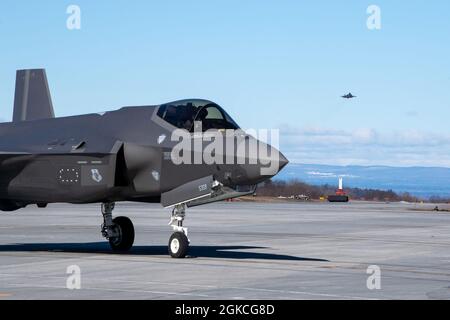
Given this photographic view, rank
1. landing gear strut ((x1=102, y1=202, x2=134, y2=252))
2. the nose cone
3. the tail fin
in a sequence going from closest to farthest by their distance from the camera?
the nose cone
landing gear strut ((x1=102, y1=202, x2=134, y2=252))
the tail fin

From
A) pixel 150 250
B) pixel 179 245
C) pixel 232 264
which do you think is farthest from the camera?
pixel 150 250

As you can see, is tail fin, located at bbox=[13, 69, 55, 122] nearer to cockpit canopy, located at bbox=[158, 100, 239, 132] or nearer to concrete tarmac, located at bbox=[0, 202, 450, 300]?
concrete tarmac, located at bbox=[0, 202, 450, 300]

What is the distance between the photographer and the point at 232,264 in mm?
20672

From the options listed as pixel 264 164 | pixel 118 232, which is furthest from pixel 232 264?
pixel 118 232

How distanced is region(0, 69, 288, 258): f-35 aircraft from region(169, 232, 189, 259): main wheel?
0.08 feet

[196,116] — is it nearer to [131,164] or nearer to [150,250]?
[131,164]

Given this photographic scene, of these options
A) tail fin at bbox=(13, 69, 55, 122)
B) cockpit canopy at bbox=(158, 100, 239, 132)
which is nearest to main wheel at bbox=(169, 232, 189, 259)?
cockpit canopy at bbox=(158, 100, 239, 132)

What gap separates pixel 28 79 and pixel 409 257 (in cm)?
1347

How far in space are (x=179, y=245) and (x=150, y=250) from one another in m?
3.71

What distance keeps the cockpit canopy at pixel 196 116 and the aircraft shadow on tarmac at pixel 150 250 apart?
133 inches

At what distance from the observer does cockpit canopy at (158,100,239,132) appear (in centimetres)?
2159

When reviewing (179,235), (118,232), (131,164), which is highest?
(131,164)

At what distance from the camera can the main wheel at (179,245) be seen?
21609 millimetres

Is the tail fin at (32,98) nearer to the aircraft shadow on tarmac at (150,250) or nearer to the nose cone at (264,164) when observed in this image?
the aircraft shadow on tarmac at (150,250)
